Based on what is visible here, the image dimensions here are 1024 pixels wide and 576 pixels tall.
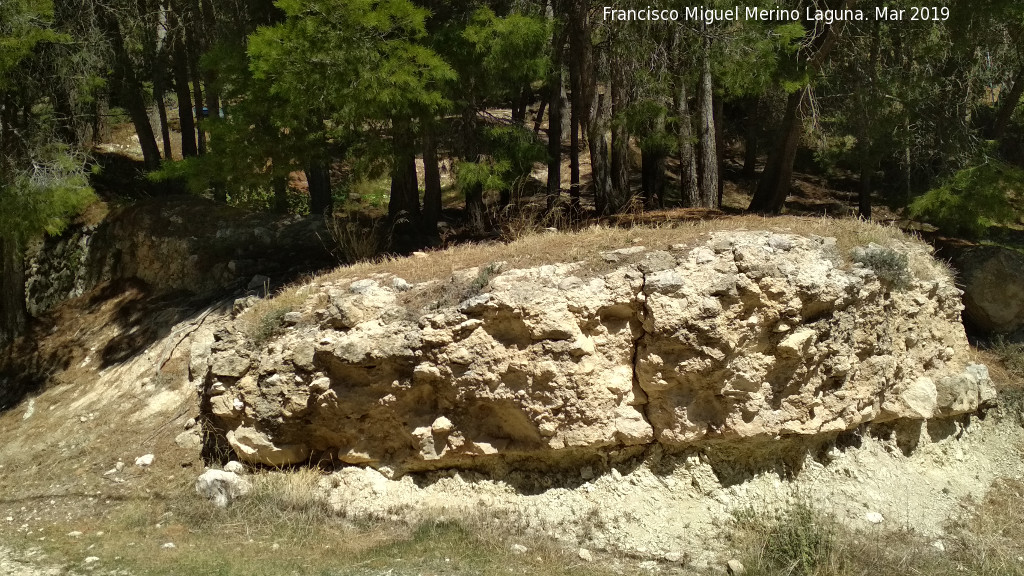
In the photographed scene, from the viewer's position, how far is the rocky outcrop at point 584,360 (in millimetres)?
8945

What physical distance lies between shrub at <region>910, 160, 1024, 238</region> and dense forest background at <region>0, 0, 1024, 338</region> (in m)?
0.03

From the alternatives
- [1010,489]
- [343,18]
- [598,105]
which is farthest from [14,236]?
[1010,489]

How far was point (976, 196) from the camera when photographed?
510 inches

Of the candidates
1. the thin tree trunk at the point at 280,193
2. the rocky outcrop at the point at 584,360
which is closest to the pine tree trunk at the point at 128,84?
the thin tree trunk at the point at 280,193

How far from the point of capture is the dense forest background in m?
11.4

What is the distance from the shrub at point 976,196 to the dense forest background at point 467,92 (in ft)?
0.11

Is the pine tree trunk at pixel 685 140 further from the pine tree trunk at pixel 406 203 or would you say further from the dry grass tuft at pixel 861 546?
the dry grass tuft at pixel 861 546

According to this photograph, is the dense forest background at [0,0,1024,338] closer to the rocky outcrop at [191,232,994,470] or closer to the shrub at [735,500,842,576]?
the rocky outcrop at [191,232,994,470]

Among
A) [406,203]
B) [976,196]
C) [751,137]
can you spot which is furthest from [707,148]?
[751,137]

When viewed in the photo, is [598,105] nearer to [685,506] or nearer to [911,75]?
[911,75]

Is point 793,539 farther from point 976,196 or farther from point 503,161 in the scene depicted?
point 976,196

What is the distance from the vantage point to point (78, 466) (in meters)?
10.6

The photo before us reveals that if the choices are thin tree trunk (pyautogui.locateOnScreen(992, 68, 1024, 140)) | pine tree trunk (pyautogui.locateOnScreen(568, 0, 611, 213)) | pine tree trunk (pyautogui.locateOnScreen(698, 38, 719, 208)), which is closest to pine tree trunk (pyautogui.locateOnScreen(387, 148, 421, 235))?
pine tree trunk (pyautogui.locateOnScreen(568, 0, 611, 213))

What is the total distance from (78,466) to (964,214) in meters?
13.4
